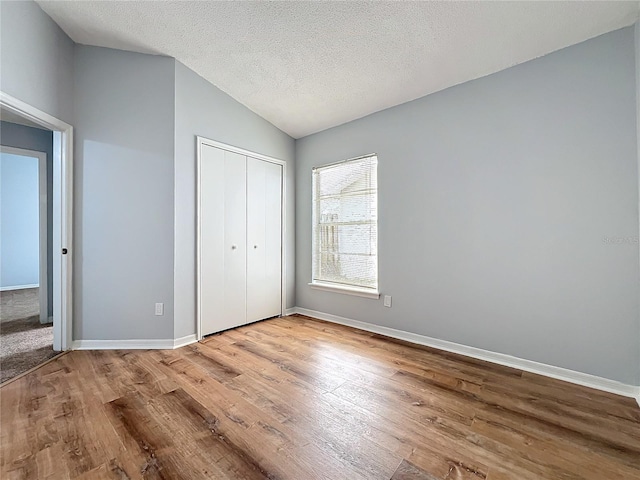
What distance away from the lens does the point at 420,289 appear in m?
2.92

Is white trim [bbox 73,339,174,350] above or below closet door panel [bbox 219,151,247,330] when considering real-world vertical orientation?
below

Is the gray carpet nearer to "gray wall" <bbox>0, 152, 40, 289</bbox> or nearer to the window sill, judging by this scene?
"gray wall" <bbox>0, 152, 40, 289</bbox>

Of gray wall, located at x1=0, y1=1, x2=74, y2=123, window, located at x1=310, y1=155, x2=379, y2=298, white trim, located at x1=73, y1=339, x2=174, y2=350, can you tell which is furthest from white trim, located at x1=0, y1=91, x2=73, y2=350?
window, located at x1=310, y1=155, x2=379, y2=298

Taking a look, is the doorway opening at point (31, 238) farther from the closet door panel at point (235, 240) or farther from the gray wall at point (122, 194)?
the closet door panel at point (235, 240)

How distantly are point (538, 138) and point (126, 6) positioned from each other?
347 centimetres

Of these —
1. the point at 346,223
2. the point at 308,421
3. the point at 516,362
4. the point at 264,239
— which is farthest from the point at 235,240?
the point at 516,362

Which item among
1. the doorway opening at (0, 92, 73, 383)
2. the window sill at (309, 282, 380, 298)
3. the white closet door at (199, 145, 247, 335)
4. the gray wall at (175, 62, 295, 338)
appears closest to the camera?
the doorway opening at (0, 92, 73, 383)

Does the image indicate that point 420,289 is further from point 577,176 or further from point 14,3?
point 14,3

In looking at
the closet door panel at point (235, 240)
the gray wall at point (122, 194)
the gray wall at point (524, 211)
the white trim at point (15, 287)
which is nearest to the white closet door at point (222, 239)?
the closet door panel at point (235, 240)

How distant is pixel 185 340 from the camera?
9.52ft

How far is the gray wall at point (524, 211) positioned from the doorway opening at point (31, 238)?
10.4 feet

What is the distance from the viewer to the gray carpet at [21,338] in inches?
93.9

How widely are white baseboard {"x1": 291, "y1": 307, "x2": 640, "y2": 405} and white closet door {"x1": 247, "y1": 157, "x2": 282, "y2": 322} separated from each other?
1.17m

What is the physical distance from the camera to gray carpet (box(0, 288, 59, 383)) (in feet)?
7.82
